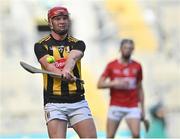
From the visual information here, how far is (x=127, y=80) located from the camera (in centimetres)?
1273

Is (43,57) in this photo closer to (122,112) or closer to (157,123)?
(122,112)

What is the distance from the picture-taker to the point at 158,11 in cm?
1998

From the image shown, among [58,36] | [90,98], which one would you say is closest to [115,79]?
[58,36]

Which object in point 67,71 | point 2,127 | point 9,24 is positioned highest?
point 9,24

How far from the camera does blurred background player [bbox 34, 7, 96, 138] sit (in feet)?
28.2

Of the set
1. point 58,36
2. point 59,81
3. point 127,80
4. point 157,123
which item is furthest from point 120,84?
point 59,81

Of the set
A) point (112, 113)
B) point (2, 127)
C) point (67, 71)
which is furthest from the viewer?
point (2, 127)

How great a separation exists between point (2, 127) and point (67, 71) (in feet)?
38.1

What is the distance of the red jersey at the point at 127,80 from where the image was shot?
1267cm

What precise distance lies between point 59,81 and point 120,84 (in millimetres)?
4033

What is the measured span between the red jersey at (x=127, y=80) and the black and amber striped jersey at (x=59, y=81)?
12.8 feet

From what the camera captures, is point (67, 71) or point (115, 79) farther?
point (115, 79)

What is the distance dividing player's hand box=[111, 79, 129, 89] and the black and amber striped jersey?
3.77m

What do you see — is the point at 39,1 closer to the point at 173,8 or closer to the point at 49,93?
the point at 173,8
